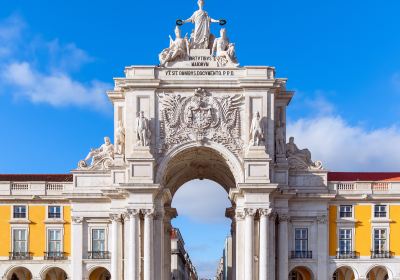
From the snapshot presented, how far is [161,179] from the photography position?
2341 inches

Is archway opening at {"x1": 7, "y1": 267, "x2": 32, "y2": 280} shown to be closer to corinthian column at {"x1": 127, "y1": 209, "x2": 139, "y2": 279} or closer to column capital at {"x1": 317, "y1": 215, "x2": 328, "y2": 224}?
corinthian column at {"x1": 127, "y1": 209, "x2": 139, "y2": 279}

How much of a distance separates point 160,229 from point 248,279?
7.17 metres

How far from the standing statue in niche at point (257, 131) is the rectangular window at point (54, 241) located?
16200 millimetres

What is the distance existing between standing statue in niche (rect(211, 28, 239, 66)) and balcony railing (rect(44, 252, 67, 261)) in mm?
18284

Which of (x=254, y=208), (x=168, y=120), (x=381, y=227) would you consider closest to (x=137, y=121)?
(x=168, y=120)

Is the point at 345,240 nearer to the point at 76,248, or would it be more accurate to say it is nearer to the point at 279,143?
the point at 279,143

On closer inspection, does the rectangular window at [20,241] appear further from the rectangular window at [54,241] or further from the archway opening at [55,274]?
the archway opening at [55,274]

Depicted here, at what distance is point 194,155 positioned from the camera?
2451 inches

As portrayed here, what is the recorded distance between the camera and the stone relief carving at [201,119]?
59.8 m

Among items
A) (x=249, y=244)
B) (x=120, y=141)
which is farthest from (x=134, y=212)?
(x=249, y=244)

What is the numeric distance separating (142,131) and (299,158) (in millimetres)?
11921

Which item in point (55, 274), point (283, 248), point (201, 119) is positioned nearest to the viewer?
point (201, 119)

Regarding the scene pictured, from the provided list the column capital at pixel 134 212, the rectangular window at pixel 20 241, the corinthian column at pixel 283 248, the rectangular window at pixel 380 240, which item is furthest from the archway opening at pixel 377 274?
the rectangular window at pixel 20 241

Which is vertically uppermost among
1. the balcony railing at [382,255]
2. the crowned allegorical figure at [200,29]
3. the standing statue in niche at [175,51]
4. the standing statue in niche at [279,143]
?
the crowned allegorical figure at [200,29]
